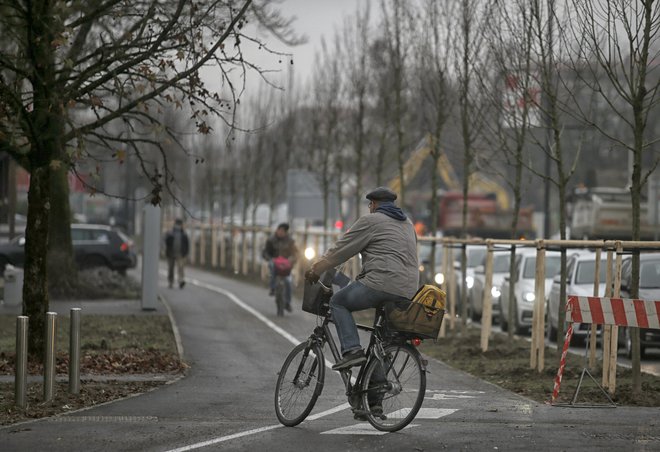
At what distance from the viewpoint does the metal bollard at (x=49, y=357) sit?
11117 millimetres

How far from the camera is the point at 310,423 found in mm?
10281

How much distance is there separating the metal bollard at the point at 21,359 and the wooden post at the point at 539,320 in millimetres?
6510

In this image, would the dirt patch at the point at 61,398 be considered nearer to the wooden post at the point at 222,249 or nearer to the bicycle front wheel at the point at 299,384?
the bicycle front wheel at the point at 299,384

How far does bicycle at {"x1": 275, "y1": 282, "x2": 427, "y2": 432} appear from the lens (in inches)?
370

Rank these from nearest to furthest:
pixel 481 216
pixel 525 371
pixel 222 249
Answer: pixel 525 371 → pixel 222 249 → pixel 481 216

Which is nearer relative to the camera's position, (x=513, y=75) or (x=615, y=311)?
(x=615, y=311)

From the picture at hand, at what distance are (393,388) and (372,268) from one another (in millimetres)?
885

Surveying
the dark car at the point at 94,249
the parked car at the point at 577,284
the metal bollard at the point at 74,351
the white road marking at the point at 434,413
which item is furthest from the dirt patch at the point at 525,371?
the dark car at the point at 94,249

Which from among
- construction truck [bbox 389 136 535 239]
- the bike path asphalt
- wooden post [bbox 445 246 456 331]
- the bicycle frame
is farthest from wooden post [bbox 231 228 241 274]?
the bicycle frame

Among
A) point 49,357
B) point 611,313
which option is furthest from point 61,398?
point 611,313

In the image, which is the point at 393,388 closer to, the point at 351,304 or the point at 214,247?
the point at 351,304

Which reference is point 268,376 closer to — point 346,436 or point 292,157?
point 346,436

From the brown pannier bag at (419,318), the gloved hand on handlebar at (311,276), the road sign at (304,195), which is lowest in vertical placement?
the brown pannier bag at (419,318)

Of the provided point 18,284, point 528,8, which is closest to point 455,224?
point 18,284
